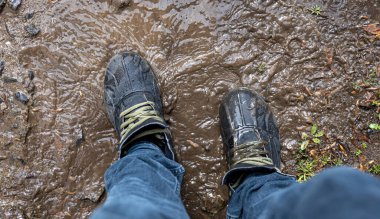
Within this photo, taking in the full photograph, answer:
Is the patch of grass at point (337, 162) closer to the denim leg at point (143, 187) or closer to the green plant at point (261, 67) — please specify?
the green plant at point (261, 67)

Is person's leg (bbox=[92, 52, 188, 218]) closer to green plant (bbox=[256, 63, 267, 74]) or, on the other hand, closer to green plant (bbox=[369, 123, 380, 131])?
green plant (bbox=[256, 63, 267, 74])

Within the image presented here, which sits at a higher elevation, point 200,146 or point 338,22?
point 338,22

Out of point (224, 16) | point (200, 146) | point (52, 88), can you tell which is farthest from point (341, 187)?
point (52, 88)

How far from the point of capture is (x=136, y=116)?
7.71 ft

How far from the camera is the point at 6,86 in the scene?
2369 millimetres

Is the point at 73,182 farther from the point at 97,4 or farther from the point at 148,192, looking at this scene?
the point at 97,4

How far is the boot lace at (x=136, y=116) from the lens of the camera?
7.47 feet

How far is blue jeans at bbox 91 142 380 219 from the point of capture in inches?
42.0

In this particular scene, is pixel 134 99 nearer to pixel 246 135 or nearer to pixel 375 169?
pixel 246 135

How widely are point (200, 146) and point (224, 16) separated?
3.05 feet

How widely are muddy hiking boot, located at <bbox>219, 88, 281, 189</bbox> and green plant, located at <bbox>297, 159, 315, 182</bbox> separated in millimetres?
167

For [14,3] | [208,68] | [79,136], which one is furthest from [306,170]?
[14,3]

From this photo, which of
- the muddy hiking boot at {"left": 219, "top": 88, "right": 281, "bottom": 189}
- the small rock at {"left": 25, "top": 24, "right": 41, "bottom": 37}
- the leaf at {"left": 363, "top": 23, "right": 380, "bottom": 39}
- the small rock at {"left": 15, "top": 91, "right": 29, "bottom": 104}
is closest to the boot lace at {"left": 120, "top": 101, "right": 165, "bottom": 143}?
the muddy hiking boot at {"left": 219, "top": 88, "right": 281, "bottom": 189}

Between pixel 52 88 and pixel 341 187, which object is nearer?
pixel 341 187
